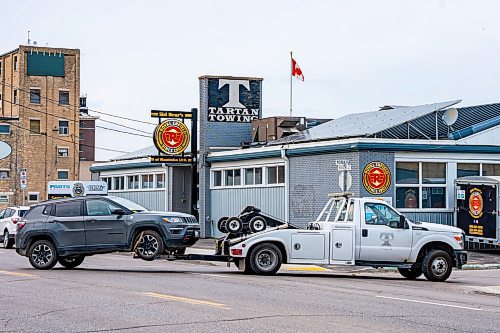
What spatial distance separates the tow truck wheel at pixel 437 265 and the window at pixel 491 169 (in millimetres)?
12271

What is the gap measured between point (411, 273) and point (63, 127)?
2699 inches

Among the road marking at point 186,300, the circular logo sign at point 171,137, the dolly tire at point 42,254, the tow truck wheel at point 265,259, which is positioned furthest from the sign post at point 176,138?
the road marking at point 186,300

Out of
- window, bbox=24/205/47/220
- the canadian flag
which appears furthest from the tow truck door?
the canadian flag

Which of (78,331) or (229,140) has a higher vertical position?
(229,140)

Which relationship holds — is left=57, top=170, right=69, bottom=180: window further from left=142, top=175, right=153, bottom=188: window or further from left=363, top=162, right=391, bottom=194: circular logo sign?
left=363, top=162, right=391, bottom=194: circular logo sign

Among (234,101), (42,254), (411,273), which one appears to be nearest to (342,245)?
(411,273)

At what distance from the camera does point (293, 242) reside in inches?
840

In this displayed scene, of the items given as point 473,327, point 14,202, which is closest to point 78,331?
point 473,327

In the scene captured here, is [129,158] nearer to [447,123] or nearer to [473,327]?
[447,123]

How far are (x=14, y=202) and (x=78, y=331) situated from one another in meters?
72.8

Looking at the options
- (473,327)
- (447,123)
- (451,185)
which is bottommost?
(473,327)

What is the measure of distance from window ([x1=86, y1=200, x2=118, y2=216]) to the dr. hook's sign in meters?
18.7

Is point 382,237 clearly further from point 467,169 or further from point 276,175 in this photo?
point 276,175

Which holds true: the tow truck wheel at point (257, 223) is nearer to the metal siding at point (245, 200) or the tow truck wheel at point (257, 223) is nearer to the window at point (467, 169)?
the metal siding at point (245, 200)
